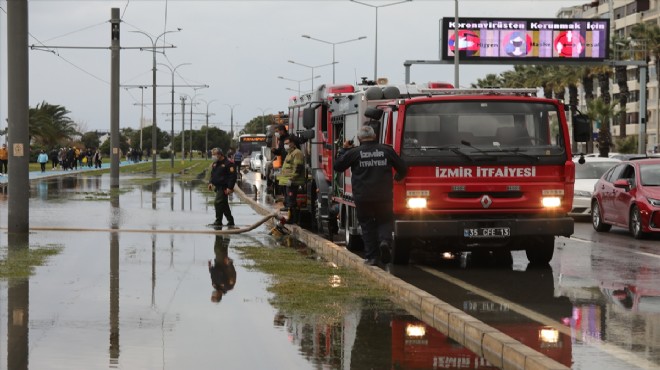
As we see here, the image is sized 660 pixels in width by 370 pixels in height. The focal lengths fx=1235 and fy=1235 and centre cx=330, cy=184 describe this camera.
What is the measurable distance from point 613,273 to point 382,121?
12.2 feet

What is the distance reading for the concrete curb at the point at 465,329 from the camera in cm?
853

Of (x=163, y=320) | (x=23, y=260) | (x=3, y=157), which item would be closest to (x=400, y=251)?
(x=23, y=260)

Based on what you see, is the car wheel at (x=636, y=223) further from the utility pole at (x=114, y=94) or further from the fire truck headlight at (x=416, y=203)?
the utility pole at (x=114, y=94)

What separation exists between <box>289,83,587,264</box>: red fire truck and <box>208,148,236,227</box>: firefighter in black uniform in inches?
320

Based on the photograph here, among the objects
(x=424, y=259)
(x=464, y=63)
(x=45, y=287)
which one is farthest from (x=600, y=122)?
(x=45, y=287)

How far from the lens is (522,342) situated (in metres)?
9.61

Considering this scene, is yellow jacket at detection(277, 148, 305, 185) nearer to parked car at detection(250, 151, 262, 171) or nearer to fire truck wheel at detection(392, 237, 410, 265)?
fire truck wheel at detection(392, 237, 410, 265)

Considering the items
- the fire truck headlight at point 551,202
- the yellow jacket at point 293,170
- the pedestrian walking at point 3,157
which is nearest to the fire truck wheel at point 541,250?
the fire truck headlight at point 551,202

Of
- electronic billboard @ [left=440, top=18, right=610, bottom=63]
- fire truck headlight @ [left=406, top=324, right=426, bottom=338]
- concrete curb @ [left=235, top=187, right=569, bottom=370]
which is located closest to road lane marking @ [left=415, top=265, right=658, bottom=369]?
concrete curb @ [left=235, top=187, right=569, bottom=370]

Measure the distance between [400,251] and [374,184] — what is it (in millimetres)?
1781

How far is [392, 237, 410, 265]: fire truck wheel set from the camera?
54.6ft

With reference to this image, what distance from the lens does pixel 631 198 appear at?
2345 centimetres

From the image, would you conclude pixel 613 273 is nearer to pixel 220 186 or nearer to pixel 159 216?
pixel 220 186

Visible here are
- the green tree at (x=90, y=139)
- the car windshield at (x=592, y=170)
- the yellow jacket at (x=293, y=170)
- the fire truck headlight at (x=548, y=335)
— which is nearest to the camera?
the fire truck headlight at (x=548, y=335)
